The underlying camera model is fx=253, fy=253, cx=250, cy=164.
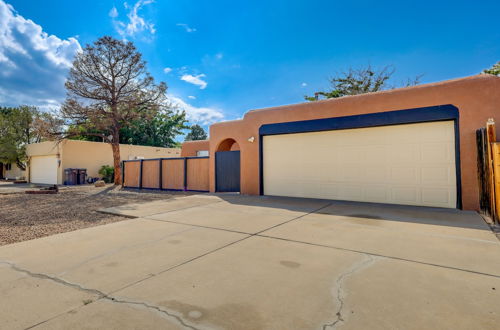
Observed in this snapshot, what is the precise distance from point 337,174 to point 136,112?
46.7ft

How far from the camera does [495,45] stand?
13.9 meters

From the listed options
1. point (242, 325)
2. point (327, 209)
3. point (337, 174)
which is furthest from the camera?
point (337, 174)

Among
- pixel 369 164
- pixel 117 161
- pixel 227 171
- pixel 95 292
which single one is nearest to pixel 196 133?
pixel 117 161

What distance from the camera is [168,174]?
1455 centimetres

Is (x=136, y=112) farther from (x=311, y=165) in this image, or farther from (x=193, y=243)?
(x=193, y=243)

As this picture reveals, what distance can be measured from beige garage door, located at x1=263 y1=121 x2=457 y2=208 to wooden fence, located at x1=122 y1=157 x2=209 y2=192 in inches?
159

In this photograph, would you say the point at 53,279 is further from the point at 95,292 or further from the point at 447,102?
the point at 447,102

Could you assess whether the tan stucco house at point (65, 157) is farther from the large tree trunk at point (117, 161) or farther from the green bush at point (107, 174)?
the large tree trunk at point (117, 161)

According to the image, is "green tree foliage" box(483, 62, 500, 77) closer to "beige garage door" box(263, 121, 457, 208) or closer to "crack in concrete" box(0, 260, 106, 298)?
"beige garage door" box(263, 121, 457, 208)

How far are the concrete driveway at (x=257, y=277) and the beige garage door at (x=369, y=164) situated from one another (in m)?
2.52

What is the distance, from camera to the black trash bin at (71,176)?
20.1m

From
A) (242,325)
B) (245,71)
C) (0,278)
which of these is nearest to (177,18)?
(245,71)

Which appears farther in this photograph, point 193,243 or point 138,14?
point 138,14

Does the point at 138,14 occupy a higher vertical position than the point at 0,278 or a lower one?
higher
